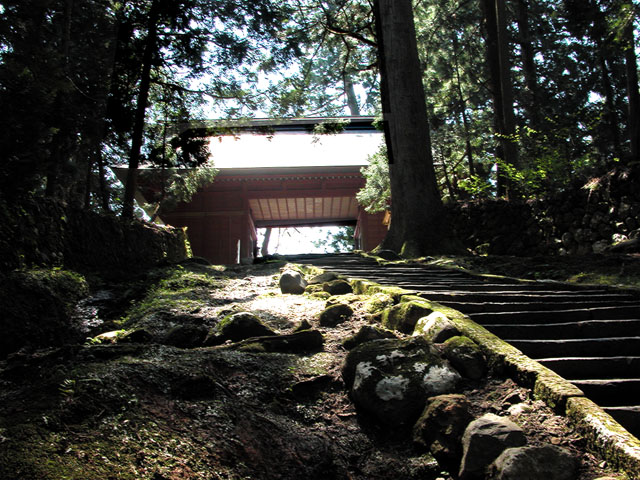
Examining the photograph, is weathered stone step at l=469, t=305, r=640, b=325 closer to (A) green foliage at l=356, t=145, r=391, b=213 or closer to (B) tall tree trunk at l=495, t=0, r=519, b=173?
(B) tall tree trunk at l=495, t=0, r=519, b=173

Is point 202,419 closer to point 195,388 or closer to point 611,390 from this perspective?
point 195,388

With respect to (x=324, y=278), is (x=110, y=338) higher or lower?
lower

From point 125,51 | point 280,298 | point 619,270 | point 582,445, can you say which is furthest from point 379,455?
point 125,51

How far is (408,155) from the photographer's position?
991 centimetres

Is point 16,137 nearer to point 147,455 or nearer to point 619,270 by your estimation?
point 147,455

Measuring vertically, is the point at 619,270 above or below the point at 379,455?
above

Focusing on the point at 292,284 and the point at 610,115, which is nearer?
the point at 292,284

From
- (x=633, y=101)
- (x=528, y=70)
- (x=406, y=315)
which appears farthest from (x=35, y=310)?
(x=528, y=70)

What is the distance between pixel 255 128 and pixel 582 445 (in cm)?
1019

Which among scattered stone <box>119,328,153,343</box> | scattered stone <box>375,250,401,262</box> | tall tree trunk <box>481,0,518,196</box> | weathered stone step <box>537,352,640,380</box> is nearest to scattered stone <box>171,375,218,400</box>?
scattered stone <box>119,328,153,343</box>

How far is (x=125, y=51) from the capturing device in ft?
28.6

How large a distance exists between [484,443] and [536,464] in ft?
0.70

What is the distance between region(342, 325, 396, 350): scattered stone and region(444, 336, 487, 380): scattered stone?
0.54 m

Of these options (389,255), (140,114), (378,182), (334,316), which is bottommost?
(334,316)
